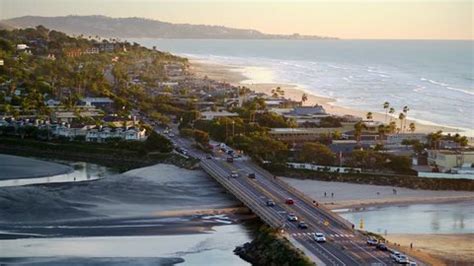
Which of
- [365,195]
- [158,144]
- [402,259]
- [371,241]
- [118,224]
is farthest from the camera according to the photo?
[158,144]

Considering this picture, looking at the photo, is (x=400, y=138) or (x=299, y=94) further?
(x=299, y=94)

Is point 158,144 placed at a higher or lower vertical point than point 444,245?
lower

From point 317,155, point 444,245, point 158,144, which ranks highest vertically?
point 317,155

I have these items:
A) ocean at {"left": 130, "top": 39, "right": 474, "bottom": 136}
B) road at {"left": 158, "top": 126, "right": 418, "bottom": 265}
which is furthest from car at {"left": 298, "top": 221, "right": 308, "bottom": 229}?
ocean at {"left": 130, "top": 39, "right": 474, "bottom": 136}

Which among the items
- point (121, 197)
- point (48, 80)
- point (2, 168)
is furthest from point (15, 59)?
point (121, 197)

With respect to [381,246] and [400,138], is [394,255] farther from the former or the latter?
[400,138]

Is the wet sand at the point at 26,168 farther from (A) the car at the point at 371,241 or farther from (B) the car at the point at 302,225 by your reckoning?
(A) the car at the point at 371,241

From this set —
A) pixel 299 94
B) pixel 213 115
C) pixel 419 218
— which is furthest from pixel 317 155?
pixel 299 94
